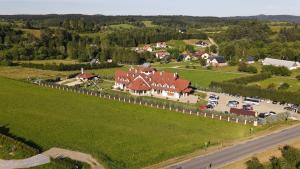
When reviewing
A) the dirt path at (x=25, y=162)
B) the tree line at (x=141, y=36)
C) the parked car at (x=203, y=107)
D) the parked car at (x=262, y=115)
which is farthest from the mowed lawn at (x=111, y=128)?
the tree line at (x=141, y=36)

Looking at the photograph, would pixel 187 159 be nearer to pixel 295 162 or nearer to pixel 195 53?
pixel 295 162

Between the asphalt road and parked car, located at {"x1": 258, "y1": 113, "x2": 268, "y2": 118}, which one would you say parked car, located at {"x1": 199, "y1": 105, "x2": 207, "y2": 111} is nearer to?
parked car, located at {"x1": 258, "y1": 113, "x2": 268, "y2": 118}

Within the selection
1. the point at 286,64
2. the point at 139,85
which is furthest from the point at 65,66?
the point at 286,64

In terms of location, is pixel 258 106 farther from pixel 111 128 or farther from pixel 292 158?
pixel 292 158

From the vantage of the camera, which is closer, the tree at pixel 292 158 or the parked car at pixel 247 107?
the tree at pixel 292 158

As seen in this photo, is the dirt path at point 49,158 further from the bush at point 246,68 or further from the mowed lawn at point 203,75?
the bush at point 246,68
